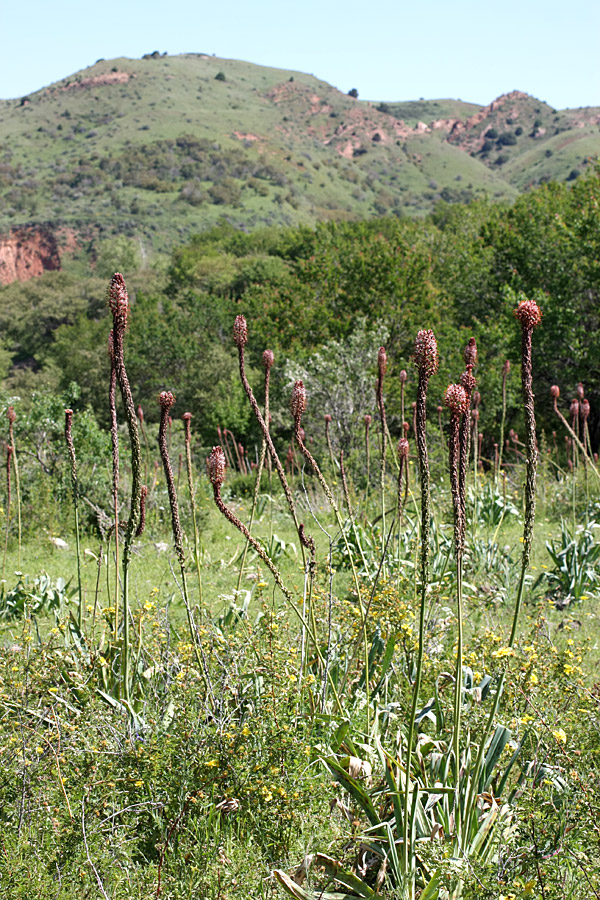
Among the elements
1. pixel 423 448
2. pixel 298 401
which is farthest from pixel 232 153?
pixel 423 448

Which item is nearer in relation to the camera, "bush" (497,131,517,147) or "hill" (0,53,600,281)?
"hill" (0,53,600,281)

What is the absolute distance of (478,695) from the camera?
9.34ft

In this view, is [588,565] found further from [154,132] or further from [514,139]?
[514,139]

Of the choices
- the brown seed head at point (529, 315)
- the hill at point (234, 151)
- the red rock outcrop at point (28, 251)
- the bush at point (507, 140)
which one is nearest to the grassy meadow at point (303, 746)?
the brown seed head at point (529, 315)

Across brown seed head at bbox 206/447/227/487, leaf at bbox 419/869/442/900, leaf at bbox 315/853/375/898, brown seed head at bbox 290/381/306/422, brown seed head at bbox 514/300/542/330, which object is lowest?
leaf at bbox 315/853/375/898

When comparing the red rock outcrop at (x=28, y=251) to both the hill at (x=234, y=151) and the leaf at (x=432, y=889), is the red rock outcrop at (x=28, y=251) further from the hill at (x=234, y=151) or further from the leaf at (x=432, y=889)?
the leaf at (x=432, y=889)

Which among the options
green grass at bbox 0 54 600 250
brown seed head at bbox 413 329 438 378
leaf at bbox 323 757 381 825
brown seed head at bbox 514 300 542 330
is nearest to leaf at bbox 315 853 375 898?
Answer: leaf at bbox 323 757 381 825

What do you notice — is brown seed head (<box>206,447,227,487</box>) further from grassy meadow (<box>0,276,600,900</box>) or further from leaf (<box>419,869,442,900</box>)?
leaf (<box>419,869,442,900</box>)

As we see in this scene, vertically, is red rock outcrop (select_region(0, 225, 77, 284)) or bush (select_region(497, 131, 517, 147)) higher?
bush (select_region(497, 131, 517, 147))

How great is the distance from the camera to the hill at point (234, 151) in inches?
2785

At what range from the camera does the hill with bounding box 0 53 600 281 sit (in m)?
70.8

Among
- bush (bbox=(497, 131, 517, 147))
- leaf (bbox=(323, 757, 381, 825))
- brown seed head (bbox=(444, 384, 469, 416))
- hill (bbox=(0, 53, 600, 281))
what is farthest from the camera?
bush (bbox=(497, 131, 517, 147))

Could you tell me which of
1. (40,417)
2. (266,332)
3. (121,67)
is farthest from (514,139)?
(40,417)

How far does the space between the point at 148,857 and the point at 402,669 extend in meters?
1.57
